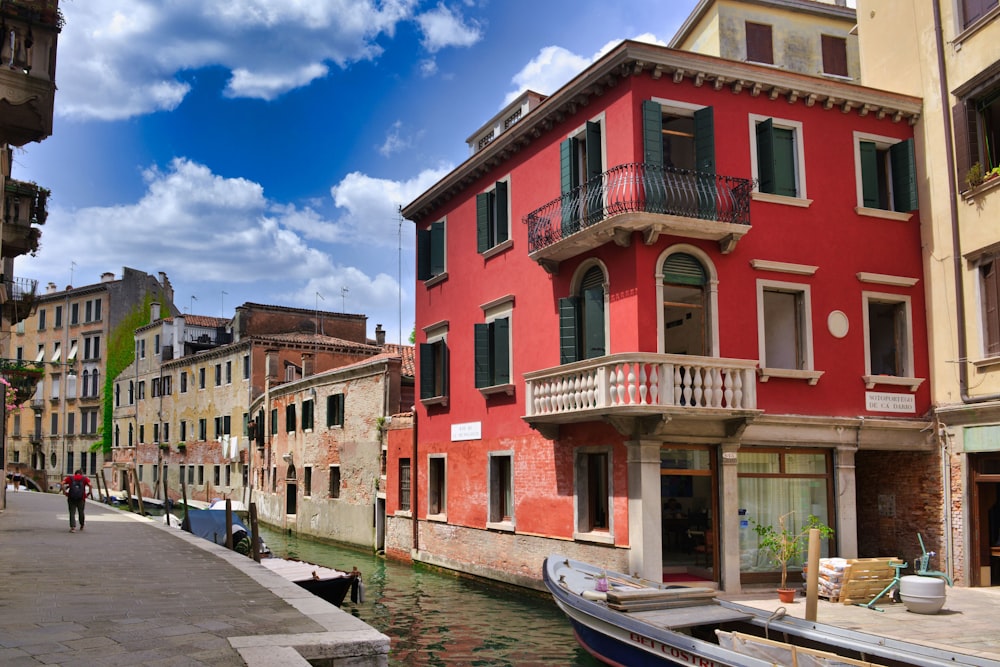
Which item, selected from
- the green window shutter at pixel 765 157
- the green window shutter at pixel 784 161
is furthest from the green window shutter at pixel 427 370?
the green window shutter at pixel 784 161

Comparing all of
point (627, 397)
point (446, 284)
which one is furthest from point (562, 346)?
point (446, 284)

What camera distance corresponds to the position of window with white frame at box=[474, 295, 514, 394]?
17.3m

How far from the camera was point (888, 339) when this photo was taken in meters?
15.7

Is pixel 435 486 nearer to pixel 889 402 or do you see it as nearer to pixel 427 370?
pixel 427 370

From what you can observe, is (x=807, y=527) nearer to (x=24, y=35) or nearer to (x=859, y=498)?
(x=859, y=498)

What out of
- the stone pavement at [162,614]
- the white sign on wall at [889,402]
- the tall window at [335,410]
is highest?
the tall window at [335,410]

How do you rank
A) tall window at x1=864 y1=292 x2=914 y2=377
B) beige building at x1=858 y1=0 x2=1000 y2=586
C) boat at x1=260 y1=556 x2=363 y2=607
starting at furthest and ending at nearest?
1. tall window at x1=864 y1=292 x2=914 y2=377
2. boat at x1=260 y1=556 x2=363 y2=607
3. beige building at x1=858 y1=0 x2=1000 y2=586

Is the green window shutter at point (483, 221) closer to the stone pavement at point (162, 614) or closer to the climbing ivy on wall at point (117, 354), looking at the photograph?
the stone pavement at point (162, 614)

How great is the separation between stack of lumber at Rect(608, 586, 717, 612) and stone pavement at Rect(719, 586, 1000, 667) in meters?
1.65

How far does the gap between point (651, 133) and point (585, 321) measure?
3.20 m

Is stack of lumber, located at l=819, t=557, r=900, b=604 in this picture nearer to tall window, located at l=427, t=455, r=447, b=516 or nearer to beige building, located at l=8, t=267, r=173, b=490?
tall window, located at l=427, t=455, r=447, b=516

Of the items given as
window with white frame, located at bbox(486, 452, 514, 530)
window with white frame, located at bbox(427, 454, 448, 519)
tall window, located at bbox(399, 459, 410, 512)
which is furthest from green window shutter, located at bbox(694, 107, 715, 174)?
tall window, located at bbox(399, 459, 410, 512)

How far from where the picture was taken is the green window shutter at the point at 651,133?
1367 centimetres

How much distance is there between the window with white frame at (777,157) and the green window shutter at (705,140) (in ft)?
3.37
